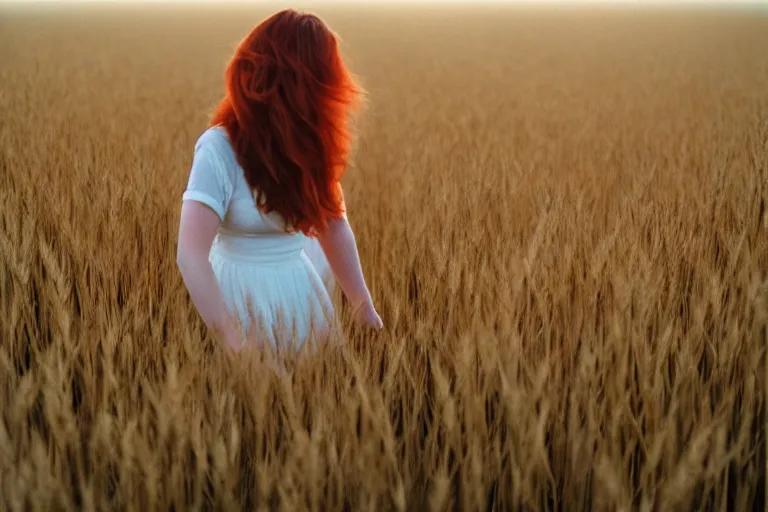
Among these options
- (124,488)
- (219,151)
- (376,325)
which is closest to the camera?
(124,488)

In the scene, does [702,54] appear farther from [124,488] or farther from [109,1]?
[109,1]

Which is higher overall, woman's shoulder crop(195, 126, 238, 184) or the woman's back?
woman's shoulder crop(195, 126, 238, 184)

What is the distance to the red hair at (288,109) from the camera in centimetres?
152

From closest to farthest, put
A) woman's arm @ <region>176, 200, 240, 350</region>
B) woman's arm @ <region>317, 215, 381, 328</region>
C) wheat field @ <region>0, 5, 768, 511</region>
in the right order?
1. wheat field @ <region>0, 5, 768, 511</region>
2. woman's arm @ <region>176, 200, 240, 350</region>
3. woman's arm @ <region>317, 215, 381, 328</region>

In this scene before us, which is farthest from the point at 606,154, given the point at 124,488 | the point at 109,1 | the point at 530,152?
the point at 109,1

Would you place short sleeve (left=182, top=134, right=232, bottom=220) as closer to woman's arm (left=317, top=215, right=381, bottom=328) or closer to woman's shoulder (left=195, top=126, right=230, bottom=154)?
woman's shoulder (left=195, top=126, right=230, bottom=154)

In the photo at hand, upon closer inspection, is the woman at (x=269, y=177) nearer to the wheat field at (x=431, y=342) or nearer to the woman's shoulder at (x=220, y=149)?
the woman's shoulder at (x=220, y=149)

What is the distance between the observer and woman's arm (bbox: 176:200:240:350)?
1495 millimetres

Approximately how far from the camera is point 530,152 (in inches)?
175

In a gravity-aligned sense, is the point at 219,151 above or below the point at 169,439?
above

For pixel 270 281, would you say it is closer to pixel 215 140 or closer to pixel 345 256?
pixel 345 256

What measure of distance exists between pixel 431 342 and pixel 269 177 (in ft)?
1.59

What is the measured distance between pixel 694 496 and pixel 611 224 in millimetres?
1520

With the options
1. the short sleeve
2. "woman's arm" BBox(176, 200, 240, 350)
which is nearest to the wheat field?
"woman's arm" BBox(176, 200, 240, 350)
